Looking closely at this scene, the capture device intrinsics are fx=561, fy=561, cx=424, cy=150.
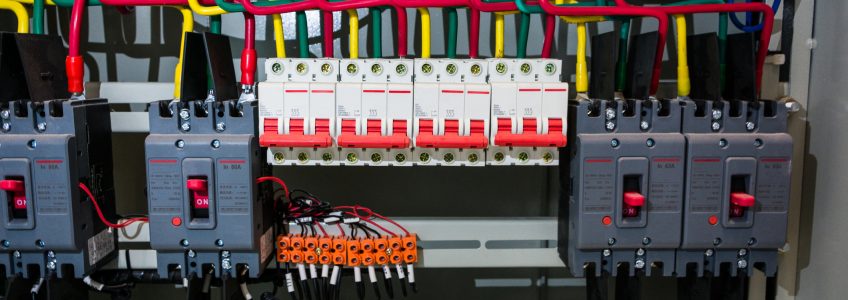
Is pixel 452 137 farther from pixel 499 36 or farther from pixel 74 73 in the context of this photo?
pixel 74 73

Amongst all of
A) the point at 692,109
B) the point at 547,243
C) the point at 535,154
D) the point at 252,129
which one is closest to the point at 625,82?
the point at 692,109

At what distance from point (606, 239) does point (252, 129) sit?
2.66 feet

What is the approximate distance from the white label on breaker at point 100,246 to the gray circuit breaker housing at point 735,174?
52.8 inches

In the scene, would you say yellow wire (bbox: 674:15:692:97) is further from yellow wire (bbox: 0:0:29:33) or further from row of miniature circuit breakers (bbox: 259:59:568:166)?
yellow wire (bbox: 0:0:29:33)

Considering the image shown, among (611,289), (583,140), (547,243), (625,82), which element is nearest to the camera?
(583,140)

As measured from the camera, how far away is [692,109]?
1.22 m

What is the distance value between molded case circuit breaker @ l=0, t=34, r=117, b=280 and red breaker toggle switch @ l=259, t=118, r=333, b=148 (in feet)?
1.37

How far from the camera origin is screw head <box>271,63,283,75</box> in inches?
49.1

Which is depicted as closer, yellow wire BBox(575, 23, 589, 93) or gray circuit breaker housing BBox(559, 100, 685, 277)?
gray circuit breaker housing BBox(559, 100, 685, 277)

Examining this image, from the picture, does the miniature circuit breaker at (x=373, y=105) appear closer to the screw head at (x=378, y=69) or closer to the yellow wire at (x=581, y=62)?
the screw head at (x=378, y=69)

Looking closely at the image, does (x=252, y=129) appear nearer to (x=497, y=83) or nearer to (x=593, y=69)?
(x=497, y=83)

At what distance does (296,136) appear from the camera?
1.21 metres

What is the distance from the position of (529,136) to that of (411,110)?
0.87 feet

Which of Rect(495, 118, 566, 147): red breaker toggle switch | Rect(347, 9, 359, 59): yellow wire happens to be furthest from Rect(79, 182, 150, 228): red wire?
Rect(495, 118, 566, 147): red breaker toggle switch
